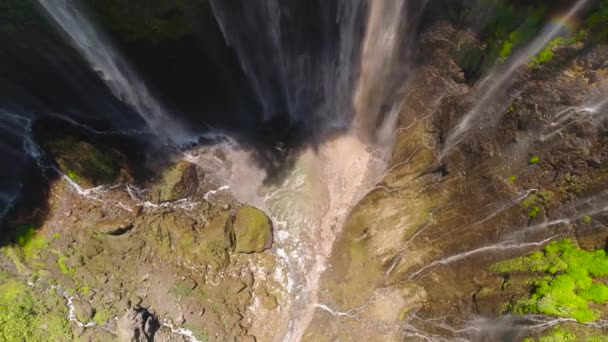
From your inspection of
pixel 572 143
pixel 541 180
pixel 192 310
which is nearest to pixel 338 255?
pixel 192 310

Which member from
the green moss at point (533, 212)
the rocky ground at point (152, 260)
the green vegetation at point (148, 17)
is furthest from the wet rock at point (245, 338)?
the green vegetation at point (148, 17)

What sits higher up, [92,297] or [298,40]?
[298,40]

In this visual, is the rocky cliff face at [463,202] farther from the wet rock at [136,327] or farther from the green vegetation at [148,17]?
the green vegetation at [148,17]

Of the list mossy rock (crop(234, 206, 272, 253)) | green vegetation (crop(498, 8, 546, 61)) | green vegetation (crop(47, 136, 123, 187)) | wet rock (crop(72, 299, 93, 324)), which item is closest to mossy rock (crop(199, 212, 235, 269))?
mossy rock (crop(234, 206, 272, 253))

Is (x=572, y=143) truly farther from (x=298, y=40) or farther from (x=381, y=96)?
(x=298, y=40)

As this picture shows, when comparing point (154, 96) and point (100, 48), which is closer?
point (100, 48)

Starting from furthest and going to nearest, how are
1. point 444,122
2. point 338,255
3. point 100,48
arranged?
point 338,255 → point 444,122 → point 100,48

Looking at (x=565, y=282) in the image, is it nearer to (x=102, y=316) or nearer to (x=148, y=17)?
(x=148, y=17)
